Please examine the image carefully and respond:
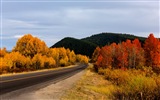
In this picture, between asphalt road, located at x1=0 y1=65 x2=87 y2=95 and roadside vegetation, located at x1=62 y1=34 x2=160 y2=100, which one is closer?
roadside vegetation, located at x1=62 y1=34 x2=160 y2=100

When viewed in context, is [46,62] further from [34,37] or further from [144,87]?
[144,87]

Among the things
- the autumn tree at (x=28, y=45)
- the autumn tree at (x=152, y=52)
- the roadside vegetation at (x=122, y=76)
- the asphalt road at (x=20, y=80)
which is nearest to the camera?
the roadside vegetation at (x=122, y=76)

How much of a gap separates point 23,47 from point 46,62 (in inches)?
333

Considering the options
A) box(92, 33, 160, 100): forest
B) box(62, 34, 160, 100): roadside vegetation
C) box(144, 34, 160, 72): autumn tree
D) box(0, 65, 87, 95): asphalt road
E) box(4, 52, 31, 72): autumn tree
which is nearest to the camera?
box(92, 33, 160, 100): forest

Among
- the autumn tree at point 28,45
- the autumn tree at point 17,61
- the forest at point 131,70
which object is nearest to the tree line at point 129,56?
the forest at point 131,70

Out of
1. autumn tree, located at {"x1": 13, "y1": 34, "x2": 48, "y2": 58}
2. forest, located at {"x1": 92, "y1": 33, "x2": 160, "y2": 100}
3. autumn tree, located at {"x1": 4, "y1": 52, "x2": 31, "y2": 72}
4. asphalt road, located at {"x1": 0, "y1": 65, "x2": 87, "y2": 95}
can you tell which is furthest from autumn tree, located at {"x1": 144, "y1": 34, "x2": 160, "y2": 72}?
asphalt road, located at {"x1": 0, "y1": 65, "x2": 87, "y2": 95}

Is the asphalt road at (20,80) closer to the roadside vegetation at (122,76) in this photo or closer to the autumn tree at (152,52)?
the roadside vegetation at (122,76)

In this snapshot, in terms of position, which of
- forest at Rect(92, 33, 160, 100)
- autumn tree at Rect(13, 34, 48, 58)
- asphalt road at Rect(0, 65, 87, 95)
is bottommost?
asphalt road at Rect(0, 65, 87, 95)

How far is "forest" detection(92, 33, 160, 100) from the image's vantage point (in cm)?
1412

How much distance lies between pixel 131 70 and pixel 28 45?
48760 millimetres

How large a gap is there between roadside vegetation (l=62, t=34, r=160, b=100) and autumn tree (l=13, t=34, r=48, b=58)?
2045cm

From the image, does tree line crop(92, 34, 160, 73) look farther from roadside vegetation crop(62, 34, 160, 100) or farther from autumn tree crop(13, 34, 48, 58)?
autumn tree crop(13, 34, 48, 58)

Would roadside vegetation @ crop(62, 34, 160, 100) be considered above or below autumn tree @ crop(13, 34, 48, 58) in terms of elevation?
below

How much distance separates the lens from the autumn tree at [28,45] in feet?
275
